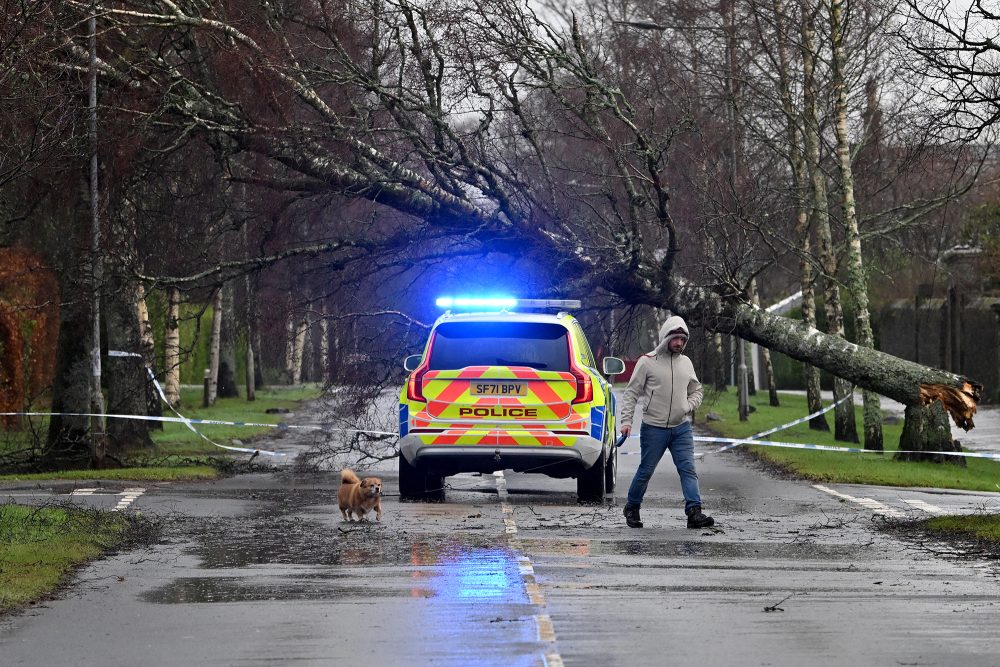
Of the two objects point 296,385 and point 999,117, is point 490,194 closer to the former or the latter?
point 999,117

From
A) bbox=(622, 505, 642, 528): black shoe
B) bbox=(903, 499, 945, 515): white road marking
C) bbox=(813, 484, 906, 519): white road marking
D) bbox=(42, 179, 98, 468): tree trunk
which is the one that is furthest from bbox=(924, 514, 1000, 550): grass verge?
bbox=(42, 179, 98, 468): tree trunk

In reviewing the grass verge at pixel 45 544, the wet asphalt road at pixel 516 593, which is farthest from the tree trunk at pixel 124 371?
the grass verge at pixel 45 544

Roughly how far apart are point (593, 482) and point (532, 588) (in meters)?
6.89

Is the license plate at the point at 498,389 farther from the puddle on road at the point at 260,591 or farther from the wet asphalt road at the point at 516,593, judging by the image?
the puddle on road at the point at 260,591

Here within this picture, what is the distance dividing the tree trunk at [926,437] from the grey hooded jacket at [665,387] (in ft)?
35.3

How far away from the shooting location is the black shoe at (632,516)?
1440 cm

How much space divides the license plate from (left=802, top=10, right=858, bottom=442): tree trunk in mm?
11493

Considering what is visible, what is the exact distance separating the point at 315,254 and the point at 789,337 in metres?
6.45

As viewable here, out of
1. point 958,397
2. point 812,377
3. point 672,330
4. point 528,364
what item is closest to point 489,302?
point 528,364

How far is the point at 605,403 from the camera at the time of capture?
56.8ft

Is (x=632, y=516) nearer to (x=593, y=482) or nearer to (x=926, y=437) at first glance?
(x=593, y=482)

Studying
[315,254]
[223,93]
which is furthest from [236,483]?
[223,93]

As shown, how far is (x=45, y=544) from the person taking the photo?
12289 mm

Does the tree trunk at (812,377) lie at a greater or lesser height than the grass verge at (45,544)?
greater
